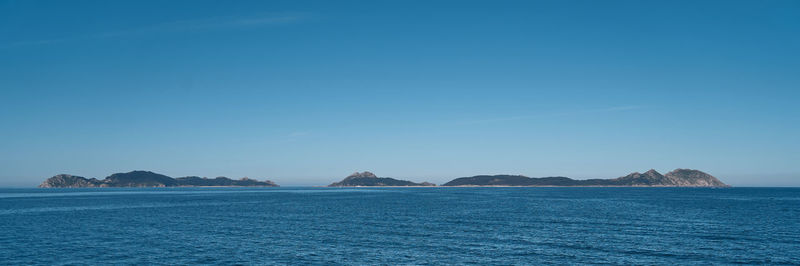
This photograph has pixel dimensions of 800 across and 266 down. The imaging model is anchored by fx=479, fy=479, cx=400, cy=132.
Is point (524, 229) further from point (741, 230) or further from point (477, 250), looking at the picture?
point (741, 230)

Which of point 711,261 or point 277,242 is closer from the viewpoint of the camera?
point 711,261

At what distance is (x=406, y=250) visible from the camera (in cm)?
4962

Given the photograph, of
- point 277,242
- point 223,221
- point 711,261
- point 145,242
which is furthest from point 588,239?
point 223,221

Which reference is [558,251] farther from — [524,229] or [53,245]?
[53,245]

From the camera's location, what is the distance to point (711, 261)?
4362 cm

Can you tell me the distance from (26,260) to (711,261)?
63233mm

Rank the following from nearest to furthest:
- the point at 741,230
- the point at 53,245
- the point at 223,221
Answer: the point at 53,245, the point at 741,230, the point at 223,221

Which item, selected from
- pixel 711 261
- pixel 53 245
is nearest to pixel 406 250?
pixel 711 261

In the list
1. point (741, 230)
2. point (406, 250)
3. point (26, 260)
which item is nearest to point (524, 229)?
point (406, 250)

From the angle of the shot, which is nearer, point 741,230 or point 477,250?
point 477,250

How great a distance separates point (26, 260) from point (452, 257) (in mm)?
39868

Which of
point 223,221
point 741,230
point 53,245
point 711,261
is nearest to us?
point 711,261

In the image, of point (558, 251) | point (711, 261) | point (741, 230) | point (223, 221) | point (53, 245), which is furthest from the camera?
point (223, 221)

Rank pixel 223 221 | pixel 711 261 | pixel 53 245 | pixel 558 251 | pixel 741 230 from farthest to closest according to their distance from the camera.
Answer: pixel 223 221 < pixel 741 230 < pixel 53 245 < pixel 558 251 < pixel 711 261
